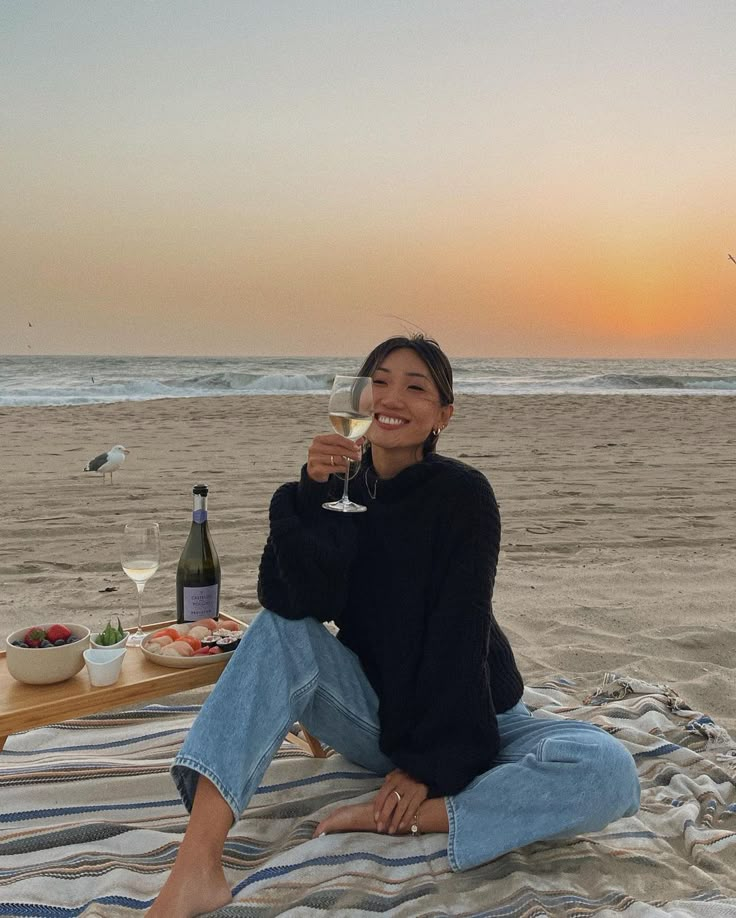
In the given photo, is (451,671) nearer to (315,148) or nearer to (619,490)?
(619,490)

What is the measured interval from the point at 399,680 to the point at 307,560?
17.3 inches

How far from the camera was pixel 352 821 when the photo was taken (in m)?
2.32

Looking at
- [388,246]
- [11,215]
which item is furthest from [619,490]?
[11,215]

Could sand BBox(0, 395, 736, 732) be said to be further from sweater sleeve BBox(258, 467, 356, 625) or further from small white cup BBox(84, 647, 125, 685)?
small white cup BBox(84, 647, 125, 685)

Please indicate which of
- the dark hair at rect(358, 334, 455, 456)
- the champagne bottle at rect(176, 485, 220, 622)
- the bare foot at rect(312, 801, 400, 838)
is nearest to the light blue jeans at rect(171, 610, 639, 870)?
the bare foot at rect(312, 801, 400, 838)

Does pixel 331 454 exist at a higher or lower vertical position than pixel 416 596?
higher

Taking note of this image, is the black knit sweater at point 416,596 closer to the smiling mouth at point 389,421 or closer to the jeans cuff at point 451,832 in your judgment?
the jeans cuff at point 451,832

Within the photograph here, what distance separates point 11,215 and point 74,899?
2103cm

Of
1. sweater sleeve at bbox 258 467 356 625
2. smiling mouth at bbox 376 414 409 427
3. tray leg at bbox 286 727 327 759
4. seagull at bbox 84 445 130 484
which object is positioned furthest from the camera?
seagull at bbox 84 445 130 484

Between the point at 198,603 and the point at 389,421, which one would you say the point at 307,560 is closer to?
the point at 389,421

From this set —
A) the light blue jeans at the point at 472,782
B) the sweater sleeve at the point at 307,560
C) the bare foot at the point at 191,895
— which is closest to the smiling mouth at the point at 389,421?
the sweater sleeve at the point at 307,560

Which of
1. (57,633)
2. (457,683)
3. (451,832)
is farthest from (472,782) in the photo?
(57,633)

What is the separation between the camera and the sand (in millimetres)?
4254

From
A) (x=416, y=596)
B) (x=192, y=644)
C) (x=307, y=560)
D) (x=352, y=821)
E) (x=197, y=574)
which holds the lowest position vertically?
(x=352, y=821)
